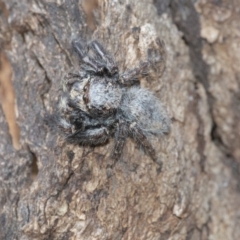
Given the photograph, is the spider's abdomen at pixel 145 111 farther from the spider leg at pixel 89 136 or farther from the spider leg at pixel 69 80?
the spider leg at pixel 69 80

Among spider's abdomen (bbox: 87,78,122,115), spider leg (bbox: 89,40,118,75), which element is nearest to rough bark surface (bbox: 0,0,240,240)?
spider leg (bbox: 89,40,118,75)

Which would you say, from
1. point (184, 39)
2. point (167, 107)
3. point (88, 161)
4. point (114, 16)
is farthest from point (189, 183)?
point (114, 16)

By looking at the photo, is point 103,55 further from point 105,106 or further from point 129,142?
point 129,142

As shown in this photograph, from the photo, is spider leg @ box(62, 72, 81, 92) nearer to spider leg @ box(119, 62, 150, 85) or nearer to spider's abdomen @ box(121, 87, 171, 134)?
spider leg @ box(119, 62, 150, 85)

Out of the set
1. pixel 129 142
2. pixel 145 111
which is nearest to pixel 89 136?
pixel 129 142

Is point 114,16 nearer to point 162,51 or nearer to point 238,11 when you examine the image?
point 162,51

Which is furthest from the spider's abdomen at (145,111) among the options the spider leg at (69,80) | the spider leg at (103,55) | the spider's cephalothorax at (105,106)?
the spider leg at (69,80)
